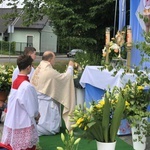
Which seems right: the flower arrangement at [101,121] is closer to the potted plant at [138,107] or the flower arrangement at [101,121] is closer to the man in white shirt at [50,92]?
the potted plant at [138,107]

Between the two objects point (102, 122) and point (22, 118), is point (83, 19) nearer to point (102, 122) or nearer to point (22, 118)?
point (22, 118)

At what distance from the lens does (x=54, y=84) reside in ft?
20.5

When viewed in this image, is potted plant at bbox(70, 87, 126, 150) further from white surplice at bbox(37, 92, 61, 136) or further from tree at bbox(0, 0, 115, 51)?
tree at bbox(0, 0, 115, 51)

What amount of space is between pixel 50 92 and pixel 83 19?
778 centimetres

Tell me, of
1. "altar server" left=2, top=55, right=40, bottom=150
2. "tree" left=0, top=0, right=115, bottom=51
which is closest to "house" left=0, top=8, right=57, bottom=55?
"tree" left=0, top=0, right=115, bottom=51

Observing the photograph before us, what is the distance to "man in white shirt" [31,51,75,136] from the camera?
244 inches

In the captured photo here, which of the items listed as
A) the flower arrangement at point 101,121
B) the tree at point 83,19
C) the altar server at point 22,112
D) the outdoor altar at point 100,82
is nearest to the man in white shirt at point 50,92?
the outdoor altar at point 100,82

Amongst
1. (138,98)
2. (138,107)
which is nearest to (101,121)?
(138,107)

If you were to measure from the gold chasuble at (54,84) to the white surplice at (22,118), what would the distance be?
1.41 metres

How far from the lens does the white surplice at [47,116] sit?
639 cm

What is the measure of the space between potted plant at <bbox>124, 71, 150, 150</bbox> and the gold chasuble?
4.90 feet

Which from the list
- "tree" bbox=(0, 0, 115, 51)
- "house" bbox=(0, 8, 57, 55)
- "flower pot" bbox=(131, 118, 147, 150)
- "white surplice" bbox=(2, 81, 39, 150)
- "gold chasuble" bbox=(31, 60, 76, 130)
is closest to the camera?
"white surplice" bbox=(2, 81, 39, 150)

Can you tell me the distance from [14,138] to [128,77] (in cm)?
219

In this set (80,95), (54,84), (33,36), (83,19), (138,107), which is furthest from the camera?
(33,36)
